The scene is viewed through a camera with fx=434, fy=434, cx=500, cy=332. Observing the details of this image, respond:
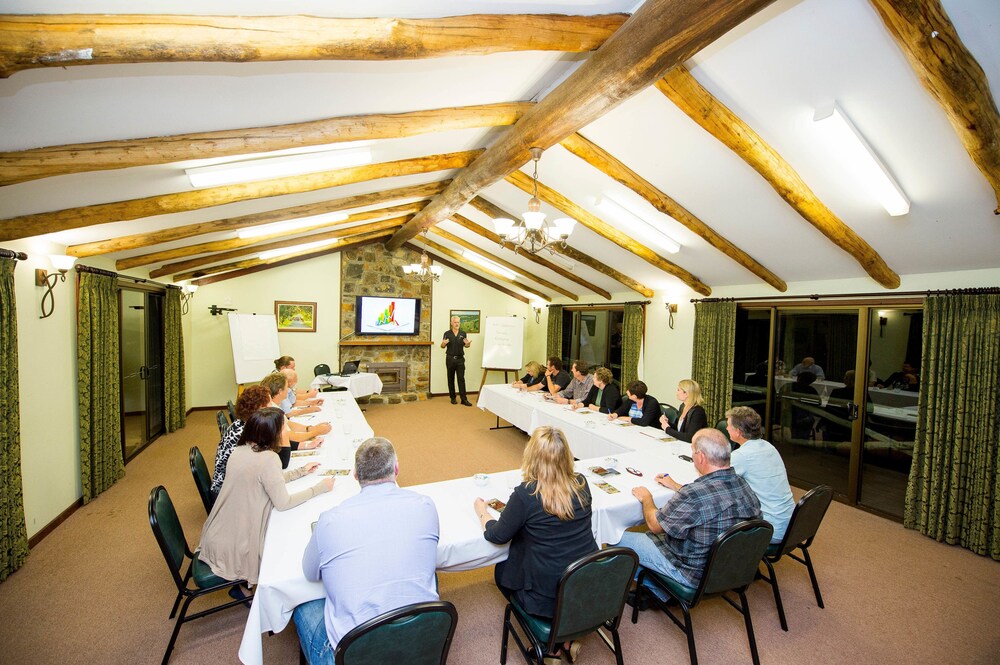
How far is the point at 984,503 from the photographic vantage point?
3.38 metres

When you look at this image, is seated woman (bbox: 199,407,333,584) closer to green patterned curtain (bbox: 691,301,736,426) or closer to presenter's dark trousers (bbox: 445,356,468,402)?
green patterned curtain (bbox: 691,301,736,426)

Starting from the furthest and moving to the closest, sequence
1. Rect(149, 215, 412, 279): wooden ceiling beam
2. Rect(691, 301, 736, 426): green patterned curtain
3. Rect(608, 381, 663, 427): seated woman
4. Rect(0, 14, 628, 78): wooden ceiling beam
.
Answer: Rect(149, 215, 412, 279): wooden ceiling beam → Rect(691, 301, 736, 426): green patterned curtain → Rect(608, 381, 663, 427): seated woman → Rect(0, 14, 628, 78): wooden ceiling beam

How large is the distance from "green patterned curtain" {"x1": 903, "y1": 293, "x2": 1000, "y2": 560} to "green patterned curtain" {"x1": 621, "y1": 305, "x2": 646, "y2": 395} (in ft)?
11.4

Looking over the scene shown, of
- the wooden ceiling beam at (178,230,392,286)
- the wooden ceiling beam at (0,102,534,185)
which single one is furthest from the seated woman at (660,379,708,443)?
the wooden ceiling beam at (178,230,392,286)

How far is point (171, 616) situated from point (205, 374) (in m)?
5.94

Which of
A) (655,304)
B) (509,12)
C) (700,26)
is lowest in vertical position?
(655,304)

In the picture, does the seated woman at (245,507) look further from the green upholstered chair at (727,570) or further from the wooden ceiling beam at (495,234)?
the wooden ceiling beam at (495,234)

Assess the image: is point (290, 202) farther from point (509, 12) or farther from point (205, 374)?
point (205, 374)

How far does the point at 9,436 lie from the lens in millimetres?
2752

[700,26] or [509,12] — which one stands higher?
[509,12]

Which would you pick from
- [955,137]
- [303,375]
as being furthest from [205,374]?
[955,137]

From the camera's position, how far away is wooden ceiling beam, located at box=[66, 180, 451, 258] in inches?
148

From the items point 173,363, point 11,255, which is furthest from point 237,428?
point 173,363

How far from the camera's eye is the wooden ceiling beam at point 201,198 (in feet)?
8.99
